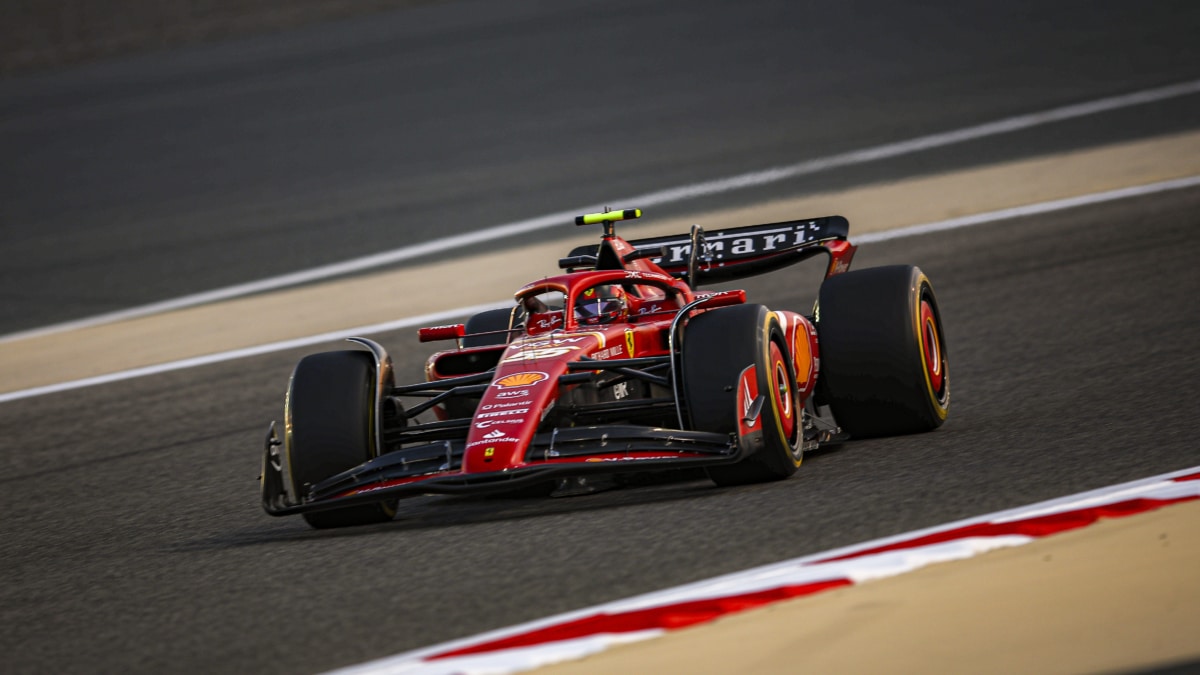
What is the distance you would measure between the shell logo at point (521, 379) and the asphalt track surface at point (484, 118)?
9.93 metres

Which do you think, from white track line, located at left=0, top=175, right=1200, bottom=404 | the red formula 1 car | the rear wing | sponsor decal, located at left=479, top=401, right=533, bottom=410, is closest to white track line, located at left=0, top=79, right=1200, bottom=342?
white track line, located at left=0, top=175, right=1200, bottom=404

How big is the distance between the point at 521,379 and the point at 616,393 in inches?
24.8

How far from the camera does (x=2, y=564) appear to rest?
735 centimetres

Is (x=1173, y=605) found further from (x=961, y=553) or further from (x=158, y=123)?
(x=158, y=123)

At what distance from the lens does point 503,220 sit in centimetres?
1820

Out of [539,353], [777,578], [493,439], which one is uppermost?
[539,353]

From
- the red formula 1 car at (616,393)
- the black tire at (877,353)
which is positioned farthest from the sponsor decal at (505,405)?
the black tire at (877,353)

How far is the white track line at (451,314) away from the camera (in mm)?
13195

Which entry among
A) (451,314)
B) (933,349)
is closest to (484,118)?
(451,314)

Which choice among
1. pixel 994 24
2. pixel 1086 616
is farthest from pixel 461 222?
pixel 1086 616

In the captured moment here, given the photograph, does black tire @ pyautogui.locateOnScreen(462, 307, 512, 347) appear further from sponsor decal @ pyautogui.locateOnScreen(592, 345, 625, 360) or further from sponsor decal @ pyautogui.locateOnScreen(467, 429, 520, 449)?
sponsor decal @ pyautogui.locateOnScreen(467, 429, 520, 449)

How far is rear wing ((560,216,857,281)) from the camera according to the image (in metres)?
9.07

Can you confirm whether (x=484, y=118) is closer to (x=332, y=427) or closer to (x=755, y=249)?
→ (x=755, y=249)

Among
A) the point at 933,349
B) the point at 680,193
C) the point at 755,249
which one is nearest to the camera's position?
the point at 933,349
